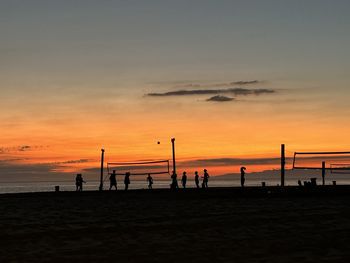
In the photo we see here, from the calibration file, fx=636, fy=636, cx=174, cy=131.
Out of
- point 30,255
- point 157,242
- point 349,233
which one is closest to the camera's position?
point 30,255

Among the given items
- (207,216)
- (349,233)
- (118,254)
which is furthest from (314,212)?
(118,254)

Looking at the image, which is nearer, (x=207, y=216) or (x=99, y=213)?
(x=207, y=216)

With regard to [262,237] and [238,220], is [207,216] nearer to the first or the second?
[238,220]

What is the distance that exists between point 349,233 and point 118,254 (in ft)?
21.3

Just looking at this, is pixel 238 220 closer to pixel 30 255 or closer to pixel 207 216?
pixel 207 216

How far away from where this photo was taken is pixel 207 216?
73.4ft

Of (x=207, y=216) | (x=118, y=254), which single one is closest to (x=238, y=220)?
(x=207, y=216)

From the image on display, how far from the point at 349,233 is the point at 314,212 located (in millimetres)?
6925

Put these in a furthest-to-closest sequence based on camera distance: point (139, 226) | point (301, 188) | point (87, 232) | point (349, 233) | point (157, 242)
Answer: point (301, 188) < point (139, 226) < point (87, 232) < point (349, 233) < point (157, 242)

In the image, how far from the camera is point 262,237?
52.0 ft

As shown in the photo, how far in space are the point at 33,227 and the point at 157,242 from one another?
18.2 feet

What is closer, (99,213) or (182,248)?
(182,248)

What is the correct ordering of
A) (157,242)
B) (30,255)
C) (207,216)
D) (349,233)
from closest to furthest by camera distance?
(30,255) → (157,242) → (349,233) → (207,216)

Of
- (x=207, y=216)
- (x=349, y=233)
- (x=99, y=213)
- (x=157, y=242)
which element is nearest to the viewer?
(x=157, y=242)
